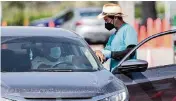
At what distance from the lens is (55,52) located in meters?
7.60

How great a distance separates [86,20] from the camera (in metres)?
29.1

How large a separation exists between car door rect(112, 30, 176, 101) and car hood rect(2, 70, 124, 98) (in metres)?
A: 0.37

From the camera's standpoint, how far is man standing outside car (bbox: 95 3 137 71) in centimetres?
832

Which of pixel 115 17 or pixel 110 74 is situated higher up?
pixel 115 17

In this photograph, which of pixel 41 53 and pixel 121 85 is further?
pixel 41 53

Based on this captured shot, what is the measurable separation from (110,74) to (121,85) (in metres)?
0.39

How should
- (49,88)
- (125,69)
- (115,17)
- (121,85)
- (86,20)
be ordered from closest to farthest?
(49,88) → (121,85) → (125,69) → (115,17) → (86,20)

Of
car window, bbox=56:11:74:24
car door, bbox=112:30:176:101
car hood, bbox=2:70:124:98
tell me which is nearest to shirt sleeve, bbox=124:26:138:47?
car door, bbox=112:30:176:101

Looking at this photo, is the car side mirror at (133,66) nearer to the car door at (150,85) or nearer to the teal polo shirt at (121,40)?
the car door at (150,85)

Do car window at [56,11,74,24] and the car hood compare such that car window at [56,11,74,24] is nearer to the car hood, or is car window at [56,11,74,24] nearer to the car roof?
the car roof

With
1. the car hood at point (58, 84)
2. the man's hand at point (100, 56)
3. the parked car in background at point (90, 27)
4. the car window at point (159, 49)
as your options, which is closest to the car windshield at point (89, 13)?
the parked car in background at point (90, 27)

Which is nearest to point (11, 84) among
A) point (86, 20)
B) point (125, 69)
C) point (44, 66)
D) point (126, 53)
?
point (44, 66)

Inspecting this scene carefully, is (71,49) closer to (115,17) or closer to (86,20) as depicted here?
(115,17)

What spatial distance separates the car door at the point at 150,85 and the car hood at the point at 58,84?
368mm
